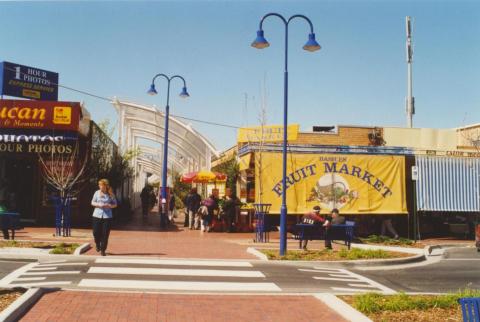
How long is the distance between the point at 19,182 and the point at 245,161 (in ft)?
32.8

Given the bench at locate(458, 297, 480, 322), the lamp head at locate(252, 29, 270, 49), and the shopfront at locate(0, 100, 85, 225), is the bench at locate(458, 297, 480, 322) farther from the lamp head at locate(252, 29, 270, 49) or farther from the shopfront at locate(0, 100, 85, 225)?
the shopfront at locate(0, 100, 85, 225)

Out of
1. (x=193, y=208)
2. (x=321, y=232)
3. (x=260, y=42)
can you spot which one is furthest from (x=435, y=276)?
(x=193, y=208)

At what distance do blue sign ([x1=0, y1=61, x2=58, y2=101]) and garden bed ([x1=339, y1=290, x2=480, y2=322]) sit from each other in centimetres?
2404

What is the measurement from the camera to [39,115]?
67.9ft

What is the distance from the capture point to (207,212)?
22219 mm

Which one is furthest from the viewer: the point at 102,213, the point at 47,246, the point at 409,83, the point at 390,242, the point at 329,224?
the point at 409,83

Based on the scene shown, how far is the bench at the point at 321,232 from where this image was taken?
1564cm

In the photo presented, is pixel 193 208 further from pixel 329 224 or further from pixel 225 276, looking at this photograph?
pixel 225 276

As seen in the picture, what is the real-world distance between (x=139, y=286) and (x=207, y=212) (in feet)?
43.6

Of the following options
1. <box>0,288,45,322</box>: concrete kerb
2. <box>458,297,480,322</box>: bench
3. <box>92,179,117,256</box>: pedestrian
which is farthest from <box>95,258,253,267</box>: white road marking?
<box>458,297,480,322</box>: bench

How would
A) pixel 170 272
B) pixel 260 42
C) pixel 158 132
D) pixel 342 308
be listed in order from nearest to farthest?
pixel 342 308, pixel 170 272, pixel 260 42, pixel 158 132

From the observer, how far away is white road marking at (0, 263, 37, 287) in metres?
9.09

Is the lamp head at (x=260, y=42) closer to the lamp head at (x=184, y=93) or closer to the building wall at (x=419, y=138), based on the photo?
the lamp head at (x=184, y=93)

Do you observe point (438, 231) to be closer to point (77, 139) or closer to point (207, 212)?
point (207, 212)
